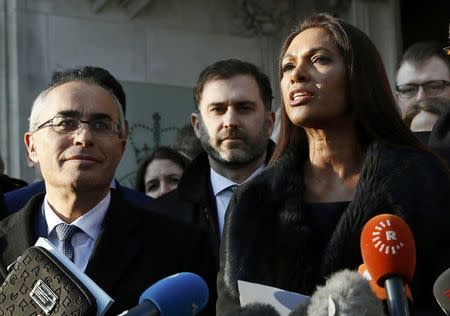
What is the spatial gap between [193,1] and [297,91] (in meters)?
7.83

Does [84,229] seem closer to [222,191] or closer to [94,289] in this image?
[94,289]

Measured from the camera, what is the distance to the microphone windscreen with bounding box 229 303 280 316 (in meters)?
2.59

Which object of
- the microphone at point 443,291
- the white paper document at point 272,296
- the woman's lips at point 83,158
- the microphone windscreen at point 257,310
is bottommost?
the white paper document at point 272,296

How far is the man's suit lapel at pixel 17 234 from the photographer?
4062mm

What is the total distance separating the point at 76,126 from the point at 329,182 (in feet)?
3.43

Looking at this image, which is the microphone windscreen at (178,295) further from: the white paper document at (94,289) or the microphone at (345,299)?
the microphone at (345,299)

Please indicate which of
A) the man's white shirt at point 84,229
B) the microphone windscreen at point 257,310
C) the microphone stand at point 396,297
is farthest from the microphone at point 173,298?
the man's white shirt at point 84,229

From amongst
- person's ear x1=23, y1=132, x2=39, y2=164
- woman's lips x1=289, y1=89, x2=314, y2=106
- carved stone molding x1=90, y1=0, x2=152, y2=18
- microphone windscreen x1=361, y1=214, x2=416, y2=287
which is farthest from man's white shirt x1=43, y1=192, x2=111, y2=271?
carved stone molding x1=90, y1=0, x2=152, y2=18

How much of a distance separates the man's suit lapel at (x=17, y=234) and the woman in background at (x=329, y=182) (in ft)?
2.69

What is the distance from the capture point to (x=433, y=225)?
3.36 m

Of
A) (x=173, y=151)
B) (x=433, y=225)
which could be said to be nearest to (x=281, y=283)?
(x=433, y=225)

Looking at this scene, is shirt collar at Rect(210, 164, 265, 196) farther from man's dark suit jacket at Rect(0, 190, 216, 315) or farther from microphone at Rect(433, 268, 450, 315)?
microphone at Rect(433, 268, 450, 315)

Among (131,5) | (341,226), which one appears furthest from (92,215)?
(131,5)

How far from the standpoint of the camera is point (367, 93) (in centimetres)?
364
